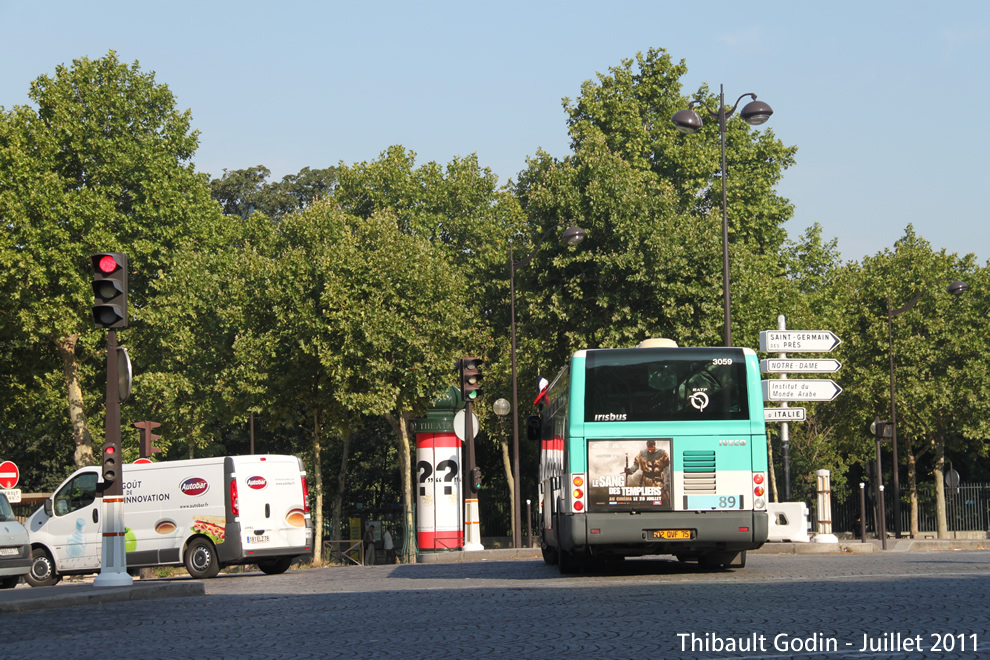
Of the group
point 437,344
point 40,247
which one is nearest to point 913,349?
point 437,344

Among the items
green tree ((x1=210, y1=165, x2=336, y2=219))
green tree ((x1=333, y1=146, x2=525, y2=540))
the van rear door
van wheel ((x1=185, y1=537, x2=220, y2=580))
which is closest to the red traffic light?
the van rear door

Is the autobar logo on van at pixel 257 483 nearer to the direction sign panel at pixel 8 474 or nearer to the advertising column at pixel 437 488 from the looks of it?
the direction sign panel at pixel 8 474

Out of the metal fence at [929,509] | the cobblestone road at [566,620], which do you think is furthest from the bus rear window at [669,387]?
the metal fence at [929,509]

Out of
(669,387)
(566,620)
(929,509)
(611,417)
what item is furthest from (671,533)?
(929,509)

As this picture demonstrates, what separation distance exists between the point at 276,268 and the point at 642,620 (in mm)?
27967

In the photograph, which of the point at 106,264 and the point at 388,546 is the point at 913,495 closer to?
the point at 388,546

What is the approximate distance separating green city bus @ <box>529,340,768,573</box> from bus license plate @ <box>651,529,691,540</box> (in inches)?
Answer: 0.5

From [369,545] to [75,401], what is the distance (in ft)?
43.6

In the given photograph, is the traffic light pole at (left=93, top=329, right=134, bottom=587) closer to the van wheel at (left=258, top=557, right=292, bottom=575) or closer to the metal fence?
the van wheel at (left=258, top=557, right=292, bottom=575)

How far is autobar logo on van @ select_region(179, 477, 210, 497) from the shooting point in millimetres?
21578

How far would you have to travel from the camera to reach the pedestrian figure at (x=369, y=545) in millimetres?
46094

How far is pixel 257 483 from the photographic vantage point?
21.7m

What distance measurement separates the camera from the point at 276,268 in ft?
119

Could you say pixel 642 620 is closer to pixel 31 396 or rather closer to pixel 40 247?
pixel 40 247
